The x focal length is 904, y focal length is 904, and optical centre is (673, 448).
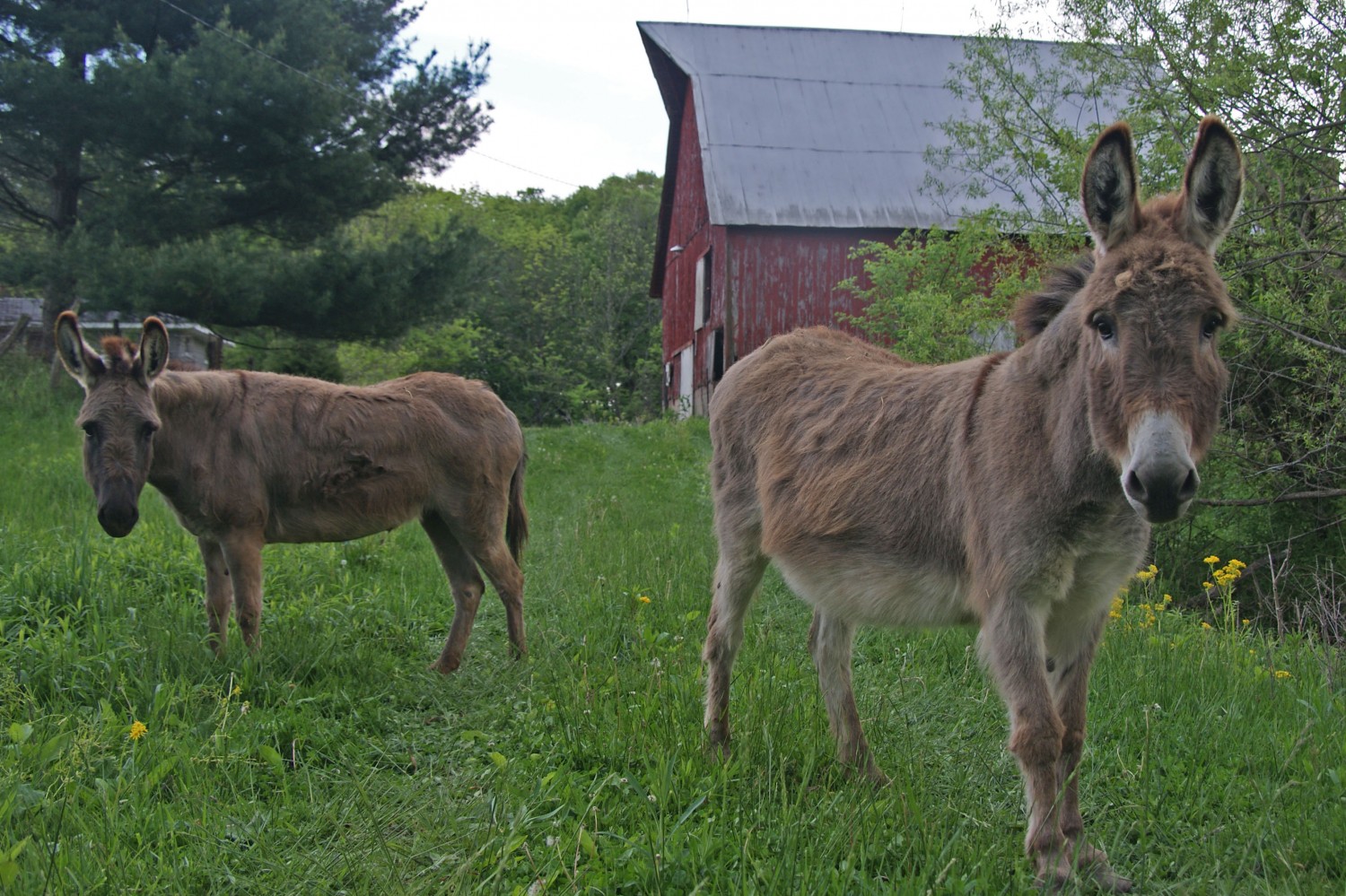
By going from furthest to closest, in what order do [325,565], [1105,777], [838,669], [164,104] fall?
1. [164,104]
2. [325,565]
3. [838,669]
4. [1105,777]

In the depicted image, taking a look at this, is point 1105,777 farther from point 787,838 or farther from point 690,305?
point 690,305

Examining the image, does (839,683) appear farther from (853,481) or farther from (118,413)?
(118,413)

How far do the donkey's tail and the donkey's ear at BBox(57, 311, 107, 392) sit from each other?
2.25 m

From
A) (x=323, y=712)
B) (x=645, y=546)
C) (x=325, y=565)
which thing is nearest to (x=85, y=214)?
(x=325, y=565)

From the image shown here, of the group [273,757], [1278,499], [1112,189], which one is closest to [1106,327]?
[1112,189]

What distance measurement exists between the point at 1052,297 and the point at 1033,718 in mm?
1309

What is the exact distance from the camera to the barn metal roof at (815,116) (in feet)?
59.0

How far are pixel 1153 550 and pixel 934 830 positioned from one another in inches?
279

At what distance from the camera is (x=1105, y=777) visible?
307cm

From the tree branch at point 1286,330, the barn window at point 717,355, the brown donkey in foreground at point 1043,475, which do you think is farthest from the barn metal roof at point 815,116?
the brown donkey in foreground at point 1043,475

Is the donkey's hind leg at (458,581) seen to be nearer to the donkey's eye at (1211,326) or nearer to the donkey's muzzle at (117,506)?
the donkey's muzzle at (117,506)

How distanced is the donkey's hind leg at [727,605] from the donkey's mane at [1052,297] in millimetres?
1370

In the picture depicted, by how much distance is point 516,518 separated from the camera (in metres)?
5.62

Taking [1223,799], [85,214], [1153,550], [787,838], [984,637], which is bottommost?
[1153,550]
